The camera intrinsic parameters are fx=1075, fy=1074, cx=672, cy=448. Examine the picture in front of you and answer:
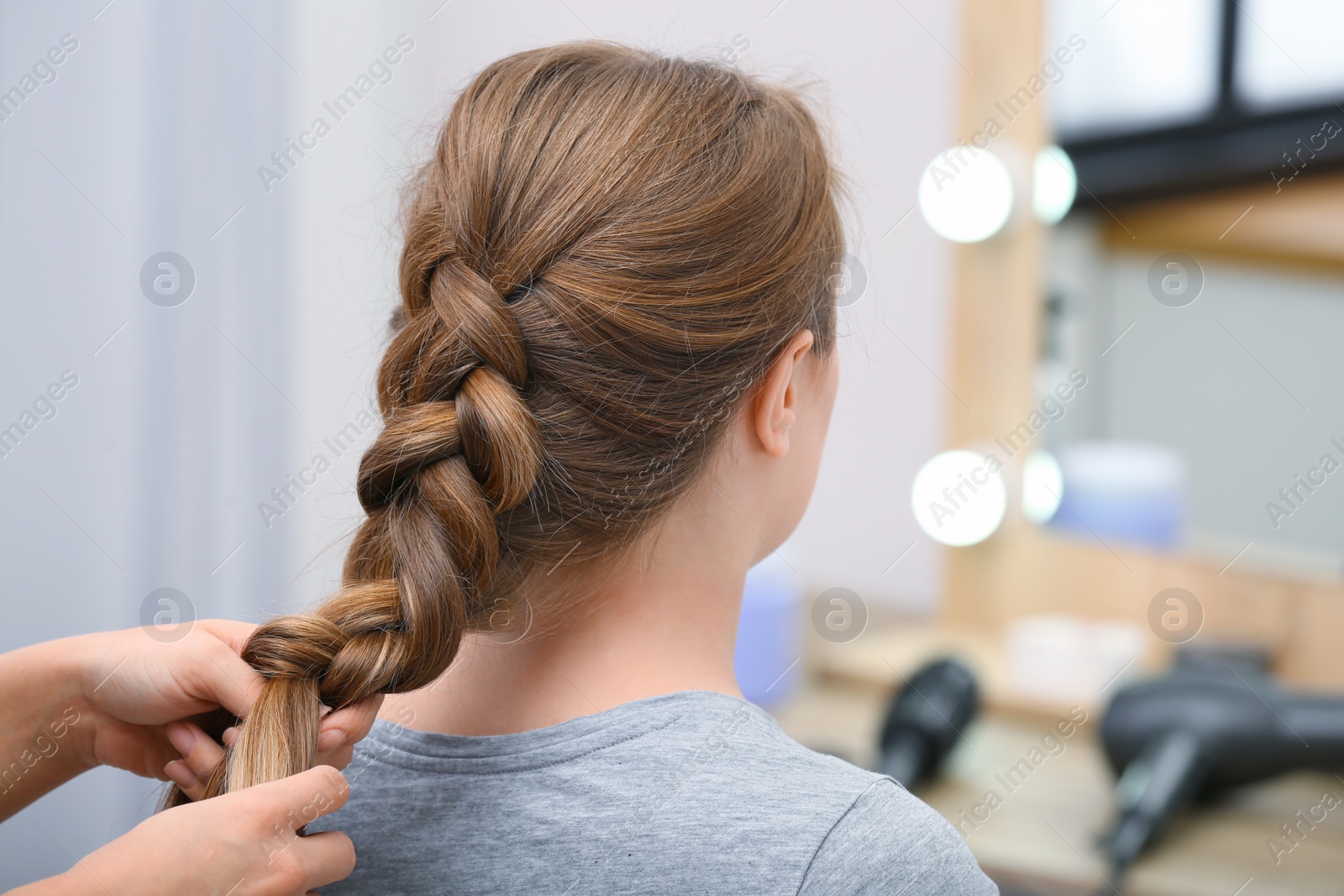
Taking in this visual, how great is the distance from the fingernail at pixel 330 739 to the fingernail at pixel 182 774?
109 mm

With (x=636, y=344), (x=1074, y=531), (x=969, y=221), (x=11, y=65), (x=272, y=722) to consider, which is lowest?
(x=1074, y=531)

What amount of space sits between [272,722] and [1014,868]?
0.77 meters

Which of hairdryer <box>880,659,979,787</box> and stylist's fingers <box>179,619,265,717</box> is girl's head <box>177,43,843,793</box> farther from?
hairdryer <box>880,659,979,787</box>

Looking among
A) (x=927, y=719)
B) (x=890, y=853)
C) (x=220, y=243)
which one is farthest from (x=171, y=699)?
(x=927, y=719)

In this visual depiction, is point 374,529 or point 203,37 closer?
point 374,529

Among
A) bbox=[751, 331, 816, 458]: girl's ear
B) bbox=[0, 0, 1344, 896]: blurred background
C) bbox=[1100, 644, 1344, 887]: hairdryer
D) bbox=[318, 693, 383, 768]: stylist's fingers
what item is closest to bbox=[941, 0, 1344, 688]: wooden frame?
bbox=[0, 0, 1344, 896]: blurred background

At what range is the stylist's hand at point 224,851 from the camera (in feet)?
1.34

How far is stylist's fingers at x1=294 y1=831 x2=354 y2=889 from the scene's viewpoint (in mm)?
447

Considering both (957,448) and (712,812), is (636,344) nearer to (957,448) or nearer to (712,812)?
(712,812)

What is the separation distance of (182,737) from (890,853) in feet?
1.19

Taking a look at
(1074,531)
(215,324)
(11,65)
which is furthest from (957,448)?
(11,65)

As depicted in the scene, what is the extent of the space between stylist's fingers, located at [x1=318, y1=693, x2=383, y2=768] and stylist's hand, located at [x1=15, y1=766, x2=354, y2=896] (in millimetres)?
34

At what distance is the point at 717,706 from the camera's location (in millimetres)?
538

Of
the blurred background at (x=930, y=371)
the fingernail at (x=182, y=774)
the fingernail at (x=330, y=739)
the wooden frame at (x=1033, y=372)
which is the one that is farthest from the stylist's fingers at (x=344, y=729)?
the wooden frame at (x=1033, y=372)
